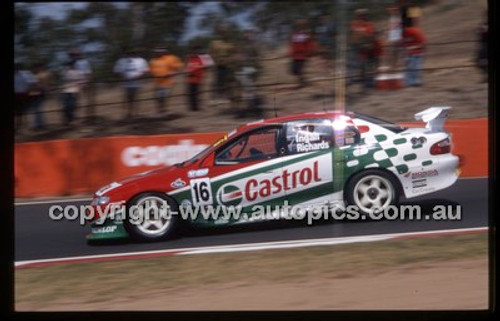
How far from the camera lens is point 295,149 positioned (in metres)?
9.20

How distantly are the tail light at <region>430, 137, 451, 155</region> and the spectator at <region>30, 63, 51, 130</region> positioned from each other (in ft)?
22.2

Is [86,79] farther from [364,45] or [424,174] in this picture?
[424,174]

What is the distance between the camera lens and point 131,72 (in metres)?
13.6

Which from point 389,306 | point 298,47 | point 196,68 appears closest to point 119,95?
point 196,68

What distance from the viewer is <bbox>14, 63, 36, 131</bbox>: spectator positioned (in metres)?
12.8

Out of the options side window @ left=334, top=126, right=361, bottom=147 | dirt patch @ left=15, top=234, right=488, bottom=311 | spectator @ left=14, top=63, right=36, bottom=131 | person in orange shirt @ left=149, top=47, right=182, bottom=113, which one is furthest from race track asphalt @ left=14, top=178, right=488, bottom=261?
person in orange shirt @ left=149, top=47, right=182, bottom=113

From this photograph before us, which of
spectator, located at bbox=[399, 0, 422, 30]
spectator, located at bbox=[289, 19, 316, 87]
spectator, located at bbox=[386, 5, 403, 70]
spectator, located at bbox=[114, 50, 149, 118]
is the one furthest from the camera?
spectator, located at bbox=[114, 50, 149, 118]

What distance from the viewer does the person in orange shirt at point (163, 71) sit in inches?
511

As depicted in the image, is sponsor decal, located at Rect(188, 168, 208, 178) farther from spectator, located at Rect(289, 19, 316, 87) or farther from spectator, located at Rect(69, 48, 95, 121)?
spectator, located at Rect(69, 48, 95, 121)

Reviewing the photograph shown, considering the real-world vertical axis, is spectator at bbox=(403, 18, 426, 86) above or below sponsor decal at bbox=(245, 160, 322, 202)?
above

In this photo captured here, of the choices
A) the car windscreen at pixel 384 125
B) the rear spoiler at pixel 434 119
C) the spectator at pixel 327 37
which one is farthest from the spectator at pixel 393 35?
the car windscreen at pixel 384 125

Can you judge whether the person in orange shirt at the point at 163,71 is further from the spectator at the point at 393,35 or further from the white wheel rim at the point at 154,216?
the white wheel rim at the point at 154,216

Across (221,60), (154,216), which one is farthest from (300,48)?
(154,216)

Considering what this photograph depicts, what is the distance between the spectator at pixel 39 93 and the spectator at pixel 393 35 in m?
5.84
